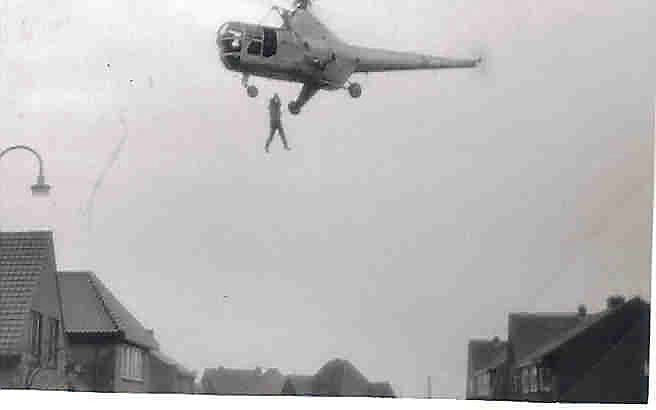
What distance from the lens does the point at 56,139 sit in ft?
15.2

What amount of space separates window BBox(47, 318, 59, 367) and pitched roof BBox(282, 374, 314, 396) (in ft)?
2.89

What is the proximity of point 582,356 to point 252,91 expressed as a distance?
1.58 meters

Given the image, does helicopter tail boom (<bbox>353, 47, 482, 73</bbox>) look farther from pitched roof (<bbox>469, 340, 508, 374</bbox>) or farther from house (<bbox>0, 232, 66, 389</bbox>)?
house (<bbox>0, 232, 66, 389</bbox>)

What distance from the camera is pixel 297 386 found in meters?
4.58

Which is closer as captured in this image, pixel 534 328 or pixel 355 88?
pixel 534 328

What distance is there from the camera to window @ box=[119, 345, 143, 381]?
181 inches

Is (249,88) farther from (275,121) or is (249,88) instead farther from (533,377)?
(533,377)

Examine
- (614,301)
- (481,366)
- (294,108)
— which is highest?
(294,108)

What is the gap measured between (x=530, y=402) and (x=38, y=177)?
2040mm

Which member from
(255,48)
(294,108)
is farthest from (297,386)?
(255,48)

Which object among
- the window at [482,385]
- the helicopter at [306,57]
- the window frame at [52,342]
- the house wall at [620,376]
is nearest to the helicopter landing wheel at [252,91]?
the helicopter at [306,57]

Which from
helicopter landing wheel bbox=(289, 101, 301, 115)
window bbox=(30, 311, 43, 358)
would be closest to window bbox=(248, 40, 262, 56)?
helicopter landing wheel bbox=(289, 101, 301, 115)

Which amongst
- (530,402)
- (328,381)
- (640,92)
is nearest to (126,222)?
(328,381)

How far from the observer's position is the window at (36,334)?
461 cm
